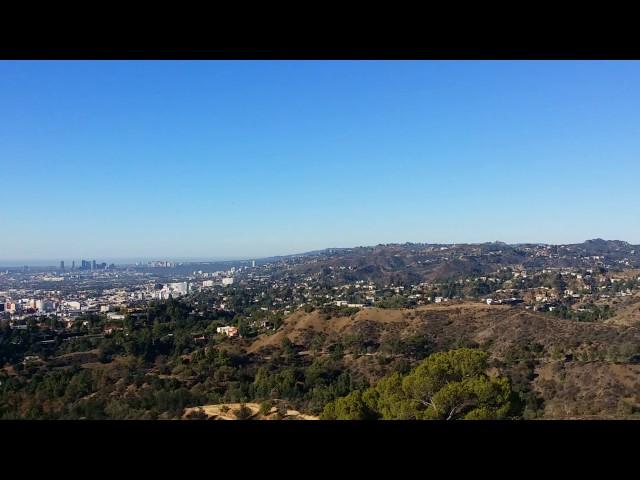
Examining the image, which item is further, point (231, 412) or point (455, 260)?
point (455, 260)

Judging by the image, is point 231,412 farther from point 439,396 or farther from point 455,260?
point 455,260

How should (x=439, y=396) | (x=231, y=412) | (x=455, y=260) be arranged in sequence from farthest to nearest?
(x=455, y=260) < (x=231, y=412) < (x=439, y=396)

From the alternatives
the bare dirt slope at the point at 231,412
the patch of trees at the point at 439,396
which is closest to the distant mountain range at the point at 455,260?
the bare dirt slope at the point at 231,412

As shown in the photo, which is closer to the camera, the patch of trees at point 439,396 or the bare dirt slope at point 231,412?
the patch of trees at point 439,396

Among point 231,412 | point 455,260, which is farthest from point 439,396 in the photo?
point 455,260

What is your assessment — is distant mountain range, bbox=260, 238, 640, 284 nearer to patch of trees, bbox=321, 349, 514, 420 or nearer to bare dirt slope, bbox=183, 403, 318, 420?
bare dirt slope, bbox=183, 403, 318, 420

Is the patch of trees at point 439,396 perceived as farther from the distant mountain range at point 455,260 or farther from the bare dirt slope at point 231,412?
the distant mountain range at point 455,260

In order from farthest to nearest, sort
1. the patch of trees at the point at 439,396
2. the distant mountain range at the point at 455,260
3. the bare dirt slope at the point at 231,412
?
the distant mountain range at the point at 455,260, the bare dirt slope at the point at 231,412, the patch of trees at the point at 439,396
